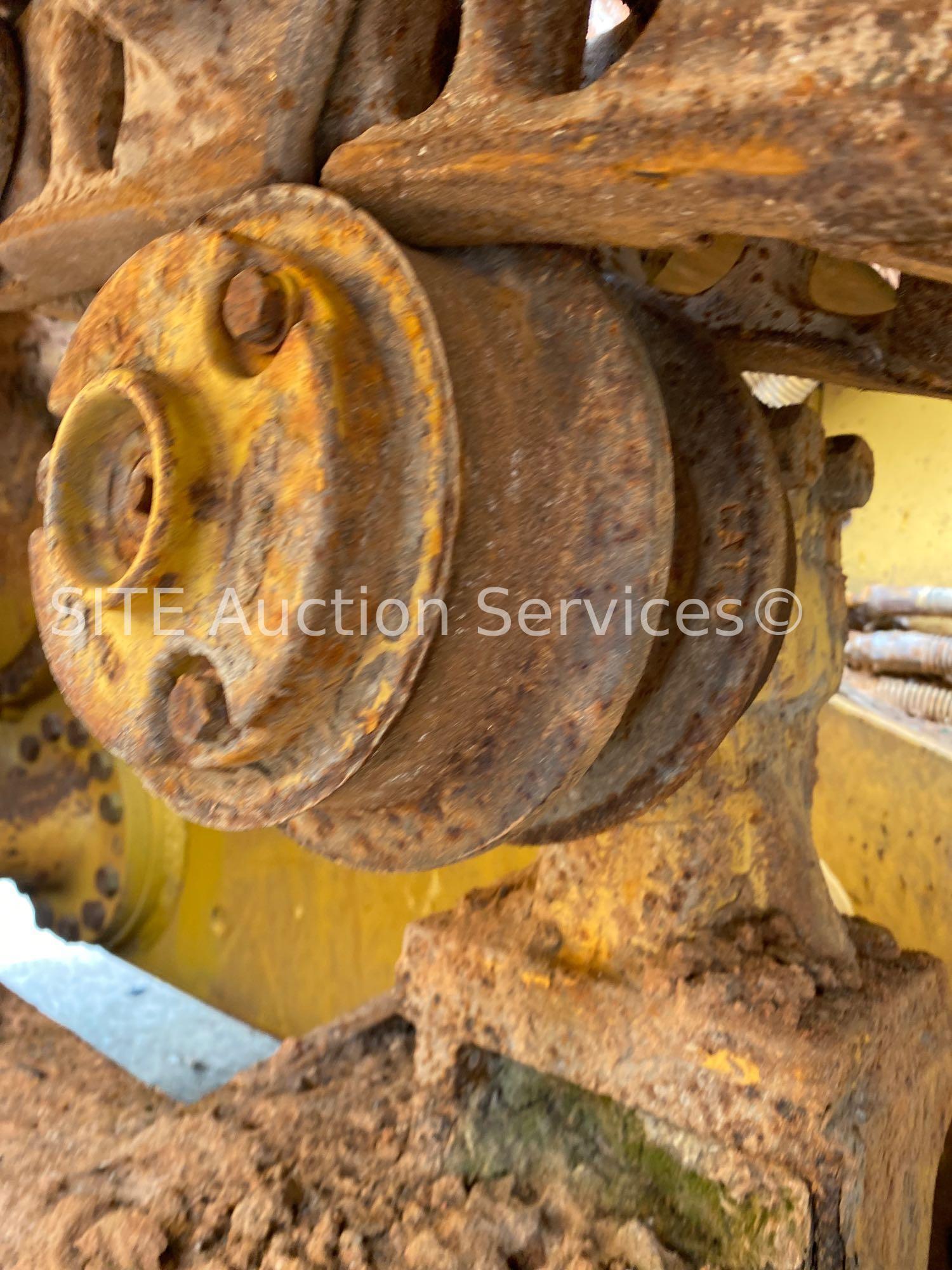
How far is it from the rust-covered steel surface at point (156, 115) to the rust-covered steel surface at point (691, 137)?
0.23 feet

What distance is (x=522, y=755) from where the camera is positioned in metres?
0.59

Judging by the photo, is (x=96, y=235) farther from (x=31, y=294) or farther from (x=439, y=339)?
(x=439, y=339)

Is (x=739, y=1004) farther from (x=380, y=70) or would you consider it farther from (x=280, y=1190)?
(x=380, y=70)

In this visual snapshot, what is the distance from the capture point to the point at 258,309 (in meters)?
0.53

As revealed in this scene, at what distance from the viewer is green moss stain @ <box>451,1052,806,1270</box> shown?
70 cm

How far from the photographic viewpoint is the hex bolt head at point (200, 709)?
1.79ft

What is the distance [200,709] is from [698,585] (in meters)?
0.38

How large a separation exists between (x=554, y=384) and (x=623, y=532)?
10cm

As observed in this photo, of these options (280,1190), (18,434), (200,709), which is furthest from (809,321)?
(18,434)

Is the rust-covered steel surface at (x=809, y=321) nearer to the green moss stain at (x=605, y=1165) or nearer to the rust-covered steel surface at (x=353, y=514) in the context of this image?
the rust-covered steel surface at (x=353, y=514)

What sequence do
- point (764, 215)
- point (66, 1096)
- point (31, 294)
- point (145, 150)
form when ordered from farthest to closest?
point (66, 1096) < point (31, 294) < point (145, 150) < point (764, 215)

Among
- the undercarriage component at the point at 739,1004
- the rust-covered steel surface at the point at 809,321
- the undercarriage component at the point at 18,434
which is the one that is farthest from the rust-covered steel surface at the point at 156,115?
the undercarriage component at the point at 18,434

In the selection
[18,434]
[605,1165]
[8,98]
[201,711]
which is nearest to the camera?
[201,711]

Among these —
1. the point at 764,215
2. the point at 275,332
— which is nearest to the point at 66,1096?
the point at 275,332
